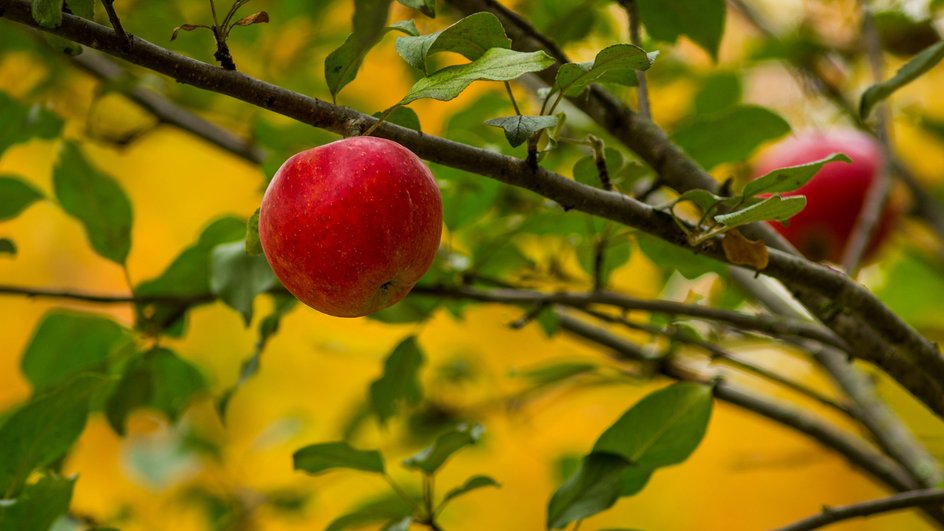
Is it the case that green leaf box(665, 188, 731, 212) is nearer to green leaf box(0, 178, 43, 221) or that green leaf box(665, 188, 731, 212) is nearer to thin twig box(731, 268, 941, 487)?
thin twig box(731, 268, 941, 487)

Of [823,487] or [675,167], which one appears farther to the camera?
[823,487]

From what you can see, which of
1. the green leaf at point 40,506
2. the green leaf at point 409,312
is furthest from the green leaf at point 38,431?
the green leaf at point 409,312

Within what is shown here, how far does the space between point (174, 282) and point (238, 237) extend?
9 cm

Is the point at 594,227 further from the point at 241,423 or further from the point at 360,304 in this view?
the point at 241,423

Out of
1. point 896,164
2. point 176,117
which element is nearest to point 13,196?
point 176,117

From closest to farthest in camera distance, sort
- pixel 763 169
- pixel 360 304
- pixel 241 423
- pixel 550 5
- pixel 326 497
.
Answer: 1. pixel 360 304
2. pixel 550 5
3. pixel 763 169
4. pixel 326 497
5. pixel 241 423

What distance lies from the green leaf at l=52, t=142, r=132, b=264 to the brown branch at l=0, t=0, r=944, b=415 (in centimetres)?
43

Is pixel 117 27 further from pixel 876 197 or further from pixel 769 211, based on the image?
pixel 876 197

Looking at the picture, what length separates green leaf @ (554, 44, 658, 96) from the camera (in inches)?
22.6

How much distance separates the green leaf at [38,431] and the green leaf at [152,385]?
14 cm

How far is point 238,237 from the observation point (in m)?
0.95

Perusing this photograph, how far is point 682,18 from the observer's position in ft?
2.97

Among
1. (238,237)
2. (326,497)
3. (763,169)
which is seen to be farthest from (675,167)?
(326,497)

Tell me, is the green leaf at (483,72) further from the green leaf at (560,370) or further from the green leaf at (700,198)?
the green leaf at (560,370)
